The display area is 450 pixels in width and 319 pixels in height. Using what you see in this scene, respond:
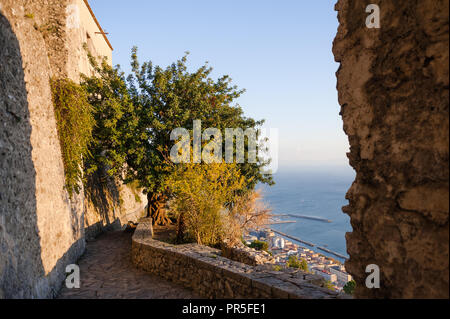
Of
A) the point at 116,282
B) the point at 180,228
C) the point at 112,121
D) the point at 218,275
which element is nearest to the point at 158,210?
the point at 180,228

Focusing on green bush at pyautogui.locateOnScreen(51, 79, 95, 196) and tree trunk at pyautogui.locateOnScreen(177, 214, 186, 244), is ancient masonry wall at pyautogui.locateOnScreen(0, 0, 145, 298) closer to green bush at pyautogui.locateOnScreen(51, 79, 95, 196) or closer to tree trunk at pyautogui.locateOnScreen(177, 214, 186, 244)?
green bush at pyautogui.locateOnScreen(51, 79, 95, 196)

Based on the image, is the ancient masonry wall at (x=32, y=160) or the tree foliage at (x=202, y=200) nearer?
the ancient masonry wall at (x=32, y=160)

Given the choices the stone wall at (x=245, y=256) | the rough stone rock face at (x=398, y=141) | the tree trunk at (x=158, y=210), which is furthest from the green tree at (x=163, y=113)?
the rough stone rock face at (x=398, y=141)

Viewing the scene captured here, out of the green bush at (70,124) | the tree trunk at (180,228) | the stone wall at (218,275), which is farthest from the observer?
the tree trunk at (180,228)

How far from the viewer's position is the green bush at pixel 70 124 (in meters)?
7.43

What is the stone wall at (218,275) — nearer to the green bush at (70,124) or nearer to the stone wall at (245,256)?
the stone wall at (245,256)

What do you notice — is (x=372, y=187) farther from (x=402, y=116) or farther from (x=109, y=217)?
(x=109, y=217)

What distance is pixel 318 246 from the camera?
969 inches

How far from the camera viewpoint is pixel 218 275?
5.42 m

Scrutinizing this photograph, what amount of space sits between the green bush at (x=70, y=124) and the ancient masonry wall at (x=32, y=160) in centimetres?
28

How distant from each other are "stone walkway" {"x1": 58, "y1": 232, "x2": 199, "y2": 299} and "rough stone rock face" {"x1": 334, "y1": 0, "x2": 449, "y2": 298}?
431cm

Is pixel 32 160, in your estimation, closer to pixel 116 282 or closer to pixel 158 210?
pixel 116 282

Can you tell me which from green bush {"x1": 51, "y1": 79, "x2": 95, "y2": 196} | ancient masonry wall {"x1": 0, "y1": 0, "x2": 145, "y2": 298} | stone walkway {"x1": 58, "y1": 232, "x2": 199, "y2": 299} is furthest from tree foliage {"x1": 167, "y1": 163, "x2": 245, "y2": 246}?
ancient masonry wall {"x1": 0, "y1": 0, "x2": 145, "y2": 298}
